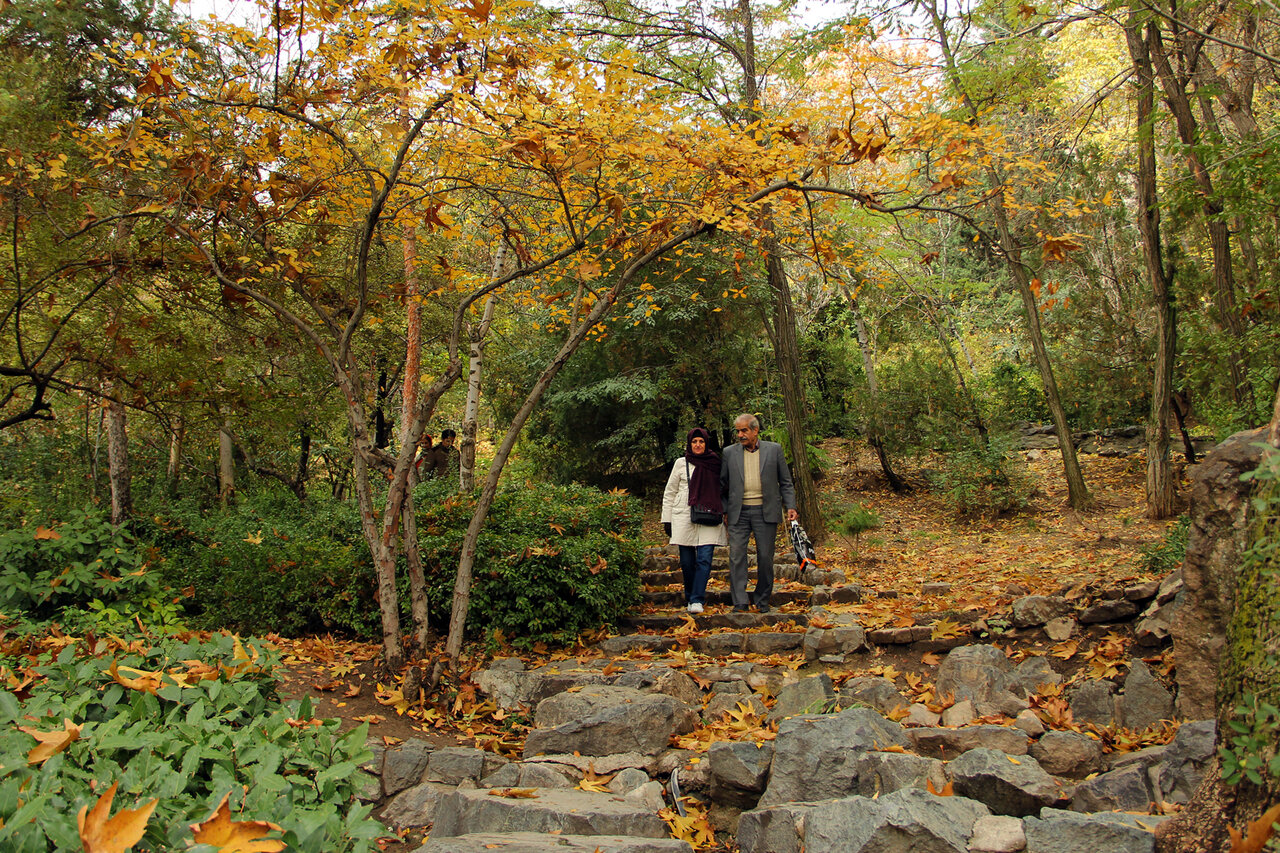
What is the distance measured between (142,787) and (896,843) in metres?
2.33

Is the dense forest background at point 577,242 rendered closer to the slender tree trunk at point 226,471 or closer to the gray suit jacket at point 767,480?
the slender tree trunk at point 226,471

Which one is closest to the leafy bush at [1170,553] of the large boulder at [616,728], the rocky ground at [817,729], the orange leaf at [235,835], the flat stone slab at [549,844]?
the rocky ground at [817,729]

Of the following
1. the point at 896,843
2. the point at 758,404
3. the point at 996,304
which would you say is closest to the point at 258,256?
the point at 896,843

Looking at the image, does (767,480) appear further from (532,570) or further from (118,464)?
(118,464)

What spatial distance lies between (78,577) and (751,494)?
537cm

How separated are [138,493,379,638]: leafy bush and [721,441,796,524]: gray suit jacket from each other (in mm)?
3181

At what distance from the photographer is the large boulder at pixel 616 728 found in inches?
170

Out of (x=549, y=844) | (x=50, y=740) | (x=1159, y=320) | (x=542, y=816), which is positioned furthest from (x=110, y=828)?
(x=1159, y=320)

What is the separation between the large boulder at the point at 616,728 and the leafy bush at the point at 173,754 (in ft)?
→ 5.14

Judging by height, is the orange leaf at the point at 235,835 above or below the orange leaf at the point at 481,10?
below

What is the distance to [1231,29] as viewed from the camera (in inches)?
348

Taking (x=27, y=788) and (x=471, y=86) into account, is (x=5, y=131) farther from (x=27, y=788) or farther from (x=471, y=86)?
(x=27, y=788)

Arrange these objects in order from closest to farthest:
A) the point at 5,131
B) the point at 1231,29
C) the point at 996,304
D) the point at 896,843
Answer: the point at 896,843 < the point at 5,131 < the point at 1231,29 < the point at 996,304

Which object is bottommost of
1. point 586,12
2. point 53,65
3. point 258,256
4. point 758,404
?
point 758,404
